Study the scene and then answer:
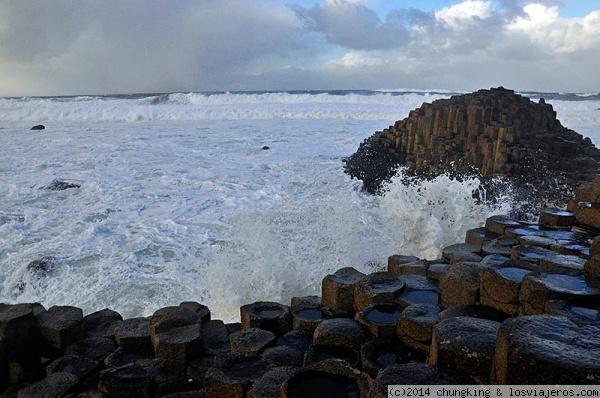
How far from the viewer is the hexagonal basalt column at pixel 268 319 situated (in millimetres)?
3359

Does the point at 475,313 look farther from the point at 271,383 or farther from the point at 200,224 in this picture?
the point at 200,224

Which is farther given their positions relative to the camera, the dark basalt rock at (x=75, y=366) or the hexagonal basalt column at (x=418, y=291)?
the hexagonal basalt column at (x=418, y=291)

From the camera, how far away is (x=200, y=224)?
283 inches

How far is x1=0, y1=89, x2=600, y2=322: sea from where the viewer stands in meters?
5.05

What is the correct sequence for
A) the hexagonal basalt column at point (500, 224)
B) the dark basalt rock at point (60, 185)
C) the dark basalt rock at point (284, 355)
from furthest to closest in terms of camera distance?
the dark basalt rock at point (60, 185)
the hexagonal basalt column at point (500, 224)
the dark basalt rock at point (284, 355)

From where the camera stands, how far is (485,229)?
195 inches

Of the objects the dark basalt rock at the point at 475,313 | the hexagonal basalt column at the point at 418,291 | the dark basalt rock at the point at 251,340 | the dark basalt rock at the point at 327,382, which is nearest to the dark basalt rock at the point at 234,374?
the dark basalt rock at the point at 251,340

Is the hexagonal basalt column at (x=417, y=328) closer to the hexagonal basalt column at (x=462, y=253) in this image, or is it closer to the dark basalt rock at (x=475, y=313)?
the dark basalt rock at (x=475, y=313)

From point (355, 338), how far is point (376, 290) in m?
0.60

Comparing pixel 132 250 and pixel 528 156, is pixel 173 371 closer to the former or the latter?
pixel 132 250

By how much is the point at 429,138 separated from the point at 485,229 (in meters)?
4.95

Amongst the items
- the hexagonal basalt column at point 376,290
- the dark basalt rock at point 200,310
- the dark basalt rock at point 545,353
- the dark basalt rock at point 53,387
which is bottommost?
the dark basalt rock at point 53,387

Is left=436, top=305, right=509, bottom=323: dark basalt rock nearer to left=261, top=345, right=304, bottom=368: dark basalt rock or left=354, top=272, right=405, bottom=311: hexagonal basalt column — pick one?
left=354, top=272, right=405, bottom=311: hexagonal basalt column

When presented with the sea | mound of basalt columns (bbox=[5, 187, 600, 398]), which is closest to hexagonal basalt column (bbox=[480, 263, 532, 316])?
mound of basalt columns (bbox=[5, 187, 600, 398])
